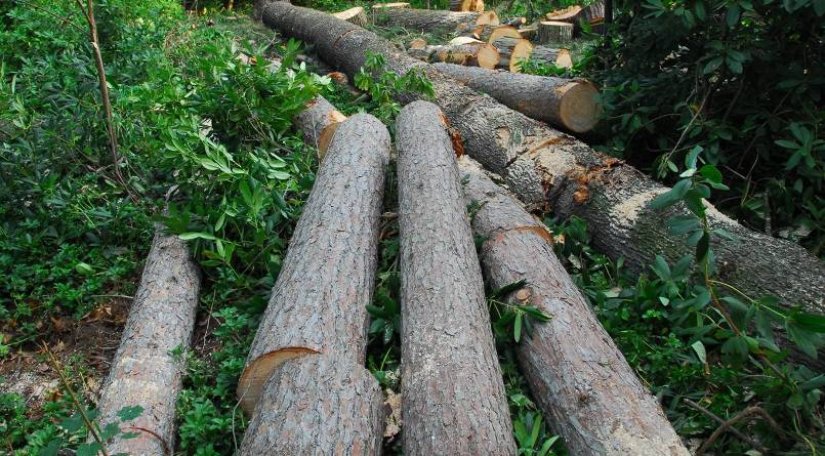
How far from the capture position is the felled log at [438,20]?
877cm

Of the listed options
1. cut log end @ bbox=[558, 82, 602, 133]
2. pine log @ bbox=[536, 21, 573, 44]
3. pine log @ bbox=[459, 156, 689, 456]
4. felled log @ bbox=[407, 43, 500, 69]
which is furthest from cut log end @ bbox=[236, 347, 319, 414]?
pine log @ bbox=[536, 21, 573, 44]

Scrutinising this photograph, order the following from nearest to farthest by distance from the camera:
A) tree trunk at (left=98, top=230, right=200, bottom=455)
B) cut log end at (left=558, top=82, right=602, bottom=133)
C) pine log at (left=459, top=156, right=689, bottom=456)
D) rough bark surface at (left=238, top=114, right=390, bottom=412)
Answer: pine log at (left=459, top=156, right=689, bottom=456) → tree trunk at (left=98, top=230, right=200, bottom=455) → rough bark surface at (left=238, top=114, right=390, bottom=412) → cut log end at (left=558, top=82, right=602, bottom=133)

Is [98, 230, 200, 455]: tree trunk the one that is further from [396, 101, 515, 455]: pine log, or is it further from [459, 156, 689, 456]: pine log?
[459, 156, 689, 456]: pine log

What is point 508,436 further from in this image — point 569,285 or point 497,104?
point 497,104

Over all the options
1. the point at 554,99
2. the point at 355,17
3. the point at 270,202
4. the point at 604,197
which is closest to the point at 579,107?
the point at 554,99

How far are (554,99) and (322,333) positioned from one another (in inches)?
119

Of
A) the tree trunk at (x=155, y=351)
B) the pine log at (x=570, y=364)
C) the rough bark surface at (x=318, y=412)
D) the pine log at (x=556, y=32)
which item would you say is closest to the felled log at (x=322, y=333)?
the rough bark surface at (x=318, y=412)

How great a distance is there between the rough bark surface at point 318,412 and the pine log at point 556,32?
668cm

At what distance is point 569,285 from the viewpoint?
9.70 ft

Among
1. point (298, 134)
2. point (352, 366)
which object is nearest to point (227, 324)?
point (352, 366)

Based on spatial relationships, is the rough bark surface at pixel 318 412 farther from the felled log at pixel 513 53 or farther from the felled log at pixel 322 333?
the felled log at pixel 513 53

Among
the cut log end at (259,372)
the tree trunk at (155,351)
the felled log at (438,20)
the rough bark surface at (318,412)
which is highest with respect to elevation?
the rough bark surface at (318,412)

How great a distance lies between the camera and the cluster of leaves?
11.5ft

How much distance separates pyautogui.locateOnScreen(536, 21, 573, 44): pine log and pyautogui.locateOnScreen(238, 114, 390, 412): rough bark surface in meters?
4.88
